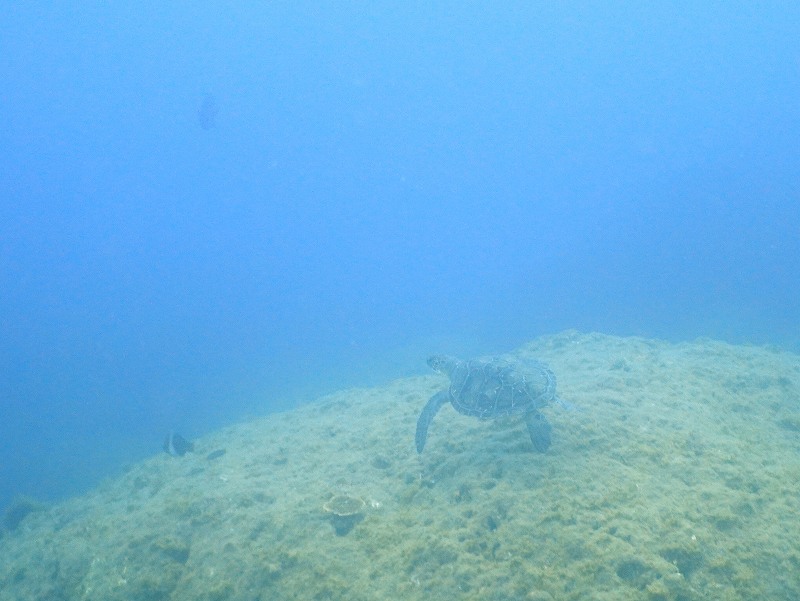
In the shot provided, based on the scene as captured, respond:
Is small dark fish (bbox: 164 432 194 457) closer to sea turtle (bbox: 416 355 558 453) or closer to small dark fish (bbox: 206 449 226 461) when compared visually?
small dark fish (bbox: 206 449 226 461)

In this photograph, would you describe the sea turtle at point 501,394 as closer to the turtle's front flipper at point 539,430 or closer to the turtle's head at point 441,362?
the turtle's front flipper at point 539,430

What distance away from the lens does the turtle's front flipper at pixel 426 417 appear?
21.5 ft

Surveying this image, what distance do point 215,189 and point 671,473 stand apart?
19608 cm

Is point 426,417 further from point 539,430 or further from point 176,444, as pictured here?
point 176,444

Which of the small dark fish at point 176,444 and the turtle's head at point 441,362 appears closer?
the turtle's head at point 441,362

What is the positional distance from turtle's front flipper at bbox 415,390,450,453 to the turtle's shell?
0.18 m

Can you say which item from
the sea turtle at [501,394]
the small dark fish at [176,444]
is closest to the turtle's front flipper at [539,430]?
the sea turtle at [501,394]

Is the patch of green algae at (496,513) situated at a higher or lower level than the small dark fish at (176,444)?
higher

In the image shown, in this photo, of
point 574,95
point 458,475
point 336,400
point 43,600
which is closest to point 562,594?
point 458,475

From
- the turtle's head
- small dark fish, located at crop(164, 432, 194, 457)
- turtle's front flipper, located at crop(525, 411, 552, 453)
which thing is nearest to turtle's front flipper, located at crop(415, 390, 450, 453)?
the turtle's head

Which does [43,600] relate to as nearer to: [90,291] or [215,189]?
[90,291]

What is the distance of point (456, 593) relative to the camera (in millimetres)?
4066

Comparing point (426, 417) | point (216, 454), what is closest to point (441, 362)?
point (426, 417)

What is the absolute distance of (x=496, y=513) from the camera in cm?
482
